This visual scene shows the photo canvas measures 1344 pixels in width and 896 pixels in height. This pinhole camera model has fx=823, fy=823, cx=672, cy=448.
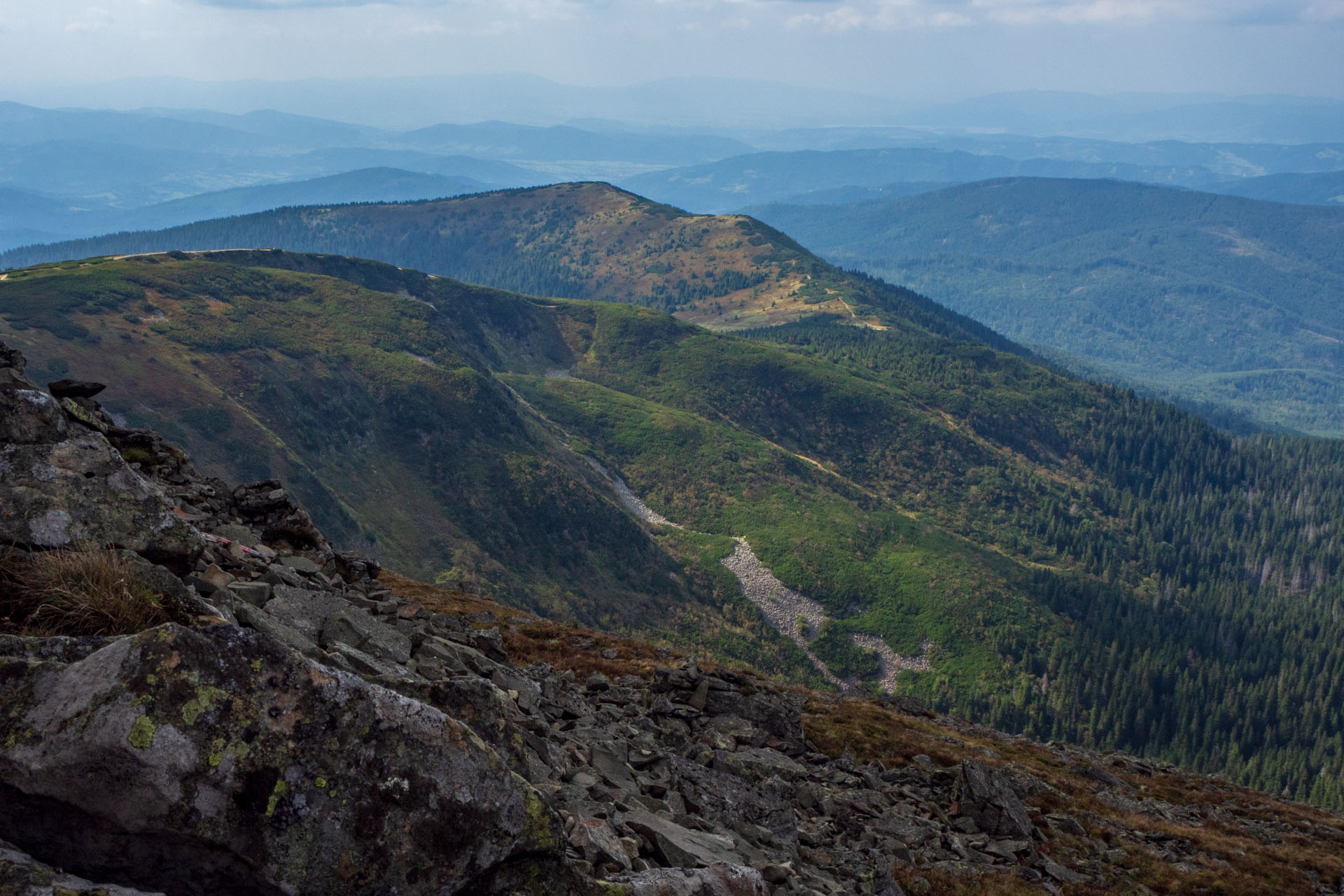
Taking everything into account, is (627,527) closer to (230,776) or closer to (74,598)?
(74,598)

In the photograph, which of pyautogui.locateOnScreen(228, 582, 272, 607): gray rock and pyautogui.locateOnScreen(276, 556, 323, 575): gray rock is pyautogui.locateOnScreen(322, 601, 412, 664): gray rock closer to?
pyautogui.locateOnScreen(228, 582, 272, 607): gray rock

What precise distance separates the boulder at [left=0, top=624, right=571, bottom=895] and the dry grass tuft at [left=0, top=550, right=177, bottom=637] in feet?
7.16

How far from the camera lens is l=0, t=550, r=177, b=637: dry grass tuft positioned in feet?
36.6

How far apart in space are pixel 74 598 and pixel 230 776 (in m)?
4.37

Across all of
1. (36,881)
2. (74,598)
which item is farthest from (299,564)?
(36,881)

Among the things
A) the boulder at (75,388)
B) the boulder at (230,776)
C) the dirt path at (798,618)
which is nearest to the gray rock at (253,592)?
the boulder at (230,776)

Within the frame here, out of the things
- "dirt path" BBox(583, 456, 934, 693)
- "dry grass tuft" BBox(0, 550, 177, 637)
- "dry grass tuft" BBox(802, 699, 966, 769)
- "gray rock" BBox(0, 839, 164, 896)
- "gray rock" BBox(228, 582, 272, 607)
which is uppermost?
"dry grass tuft" BBox(0, 550, 177, 637)

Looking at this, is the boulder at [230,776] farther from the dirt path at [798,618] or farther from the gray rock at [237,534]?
the dirt path at [798,618]

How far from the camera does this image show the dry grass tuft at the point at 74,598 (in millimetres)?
11156

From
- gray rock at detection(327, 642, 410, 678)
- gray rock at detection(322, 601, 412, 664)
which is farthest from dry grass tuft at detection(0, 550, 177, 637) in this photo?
gray rock at detection(322, 601, 412, 664)

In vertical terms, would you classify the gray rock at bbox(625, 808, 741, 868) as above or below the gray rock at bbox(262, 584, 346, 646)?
below

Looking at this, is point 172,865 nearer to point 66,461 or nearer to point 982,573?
point 66,461

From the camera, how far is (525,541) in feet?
448

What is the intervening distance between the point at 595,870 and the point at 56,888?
6.71m
